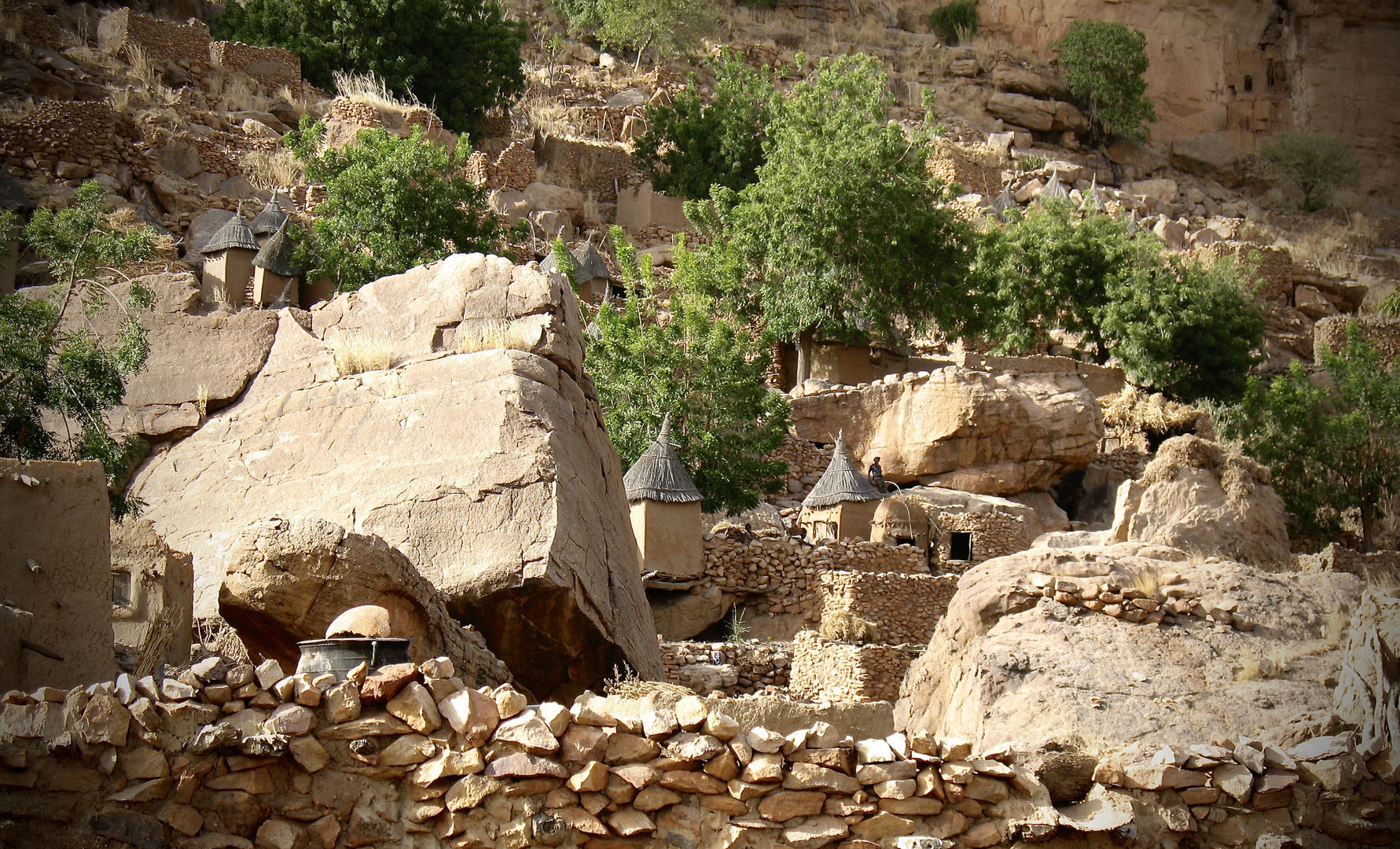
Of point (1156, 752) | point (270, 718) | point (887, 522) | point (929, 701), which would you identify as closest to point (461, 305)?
point (929, 701)

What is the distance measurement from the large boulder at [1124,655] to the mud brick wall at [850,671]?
328 cm

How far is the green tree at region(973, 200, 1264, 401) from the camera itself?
2448cm

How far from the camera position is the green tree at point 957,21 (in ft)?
152

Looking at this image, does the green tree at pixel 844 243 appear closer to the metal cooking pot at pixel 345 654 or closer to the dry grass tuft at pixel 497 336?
the dry grass tuft at pixel 497 336

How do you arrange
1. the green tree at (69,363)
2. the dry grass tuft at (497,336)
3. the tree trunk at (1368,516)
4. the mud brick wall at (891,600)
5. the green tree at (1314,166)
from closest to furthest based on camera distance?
the green tree at (69,363) < the dry grass tuft at (497,336) < the mud brick wall at (891,600) < the tree trunk at (1368,516) < the green tree at (1314,166)

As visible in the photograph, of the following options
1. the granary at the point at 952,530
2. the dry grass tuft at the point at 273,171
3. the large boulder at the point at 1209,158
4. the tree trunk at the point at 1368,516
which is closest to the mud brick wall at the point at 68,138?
the dry grass tuft at the point at 273,171

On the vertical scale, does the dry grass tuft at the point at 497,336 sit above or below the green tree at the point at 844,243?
below

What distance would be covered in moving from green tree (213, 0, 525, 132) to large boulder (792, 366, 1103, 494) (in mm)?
13923

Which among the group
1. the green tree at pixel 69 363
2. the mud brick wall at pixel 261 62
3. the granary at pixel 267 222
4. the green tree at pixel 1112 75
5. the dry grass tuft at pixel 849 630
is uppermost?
the green tree at pixel 1112 75

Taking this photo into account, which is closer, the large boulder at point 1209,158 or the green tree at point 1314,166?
the green tree at point 1314,166

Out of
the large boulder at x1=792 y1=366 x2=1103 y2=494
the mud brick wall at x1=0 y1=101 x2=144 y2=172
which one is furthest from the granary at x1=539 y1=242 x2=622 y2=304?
the mud brick wall at x1=0 y1=101 x2=144 y2=172

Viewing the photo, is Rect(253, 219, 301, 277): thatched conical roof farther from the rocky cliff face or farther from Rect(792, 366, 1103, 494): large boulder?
the rocky cliff face

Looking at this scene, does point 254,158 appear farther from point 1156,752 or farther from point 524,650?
point 1156,752

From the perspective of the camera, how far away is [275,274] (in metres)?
20.8
